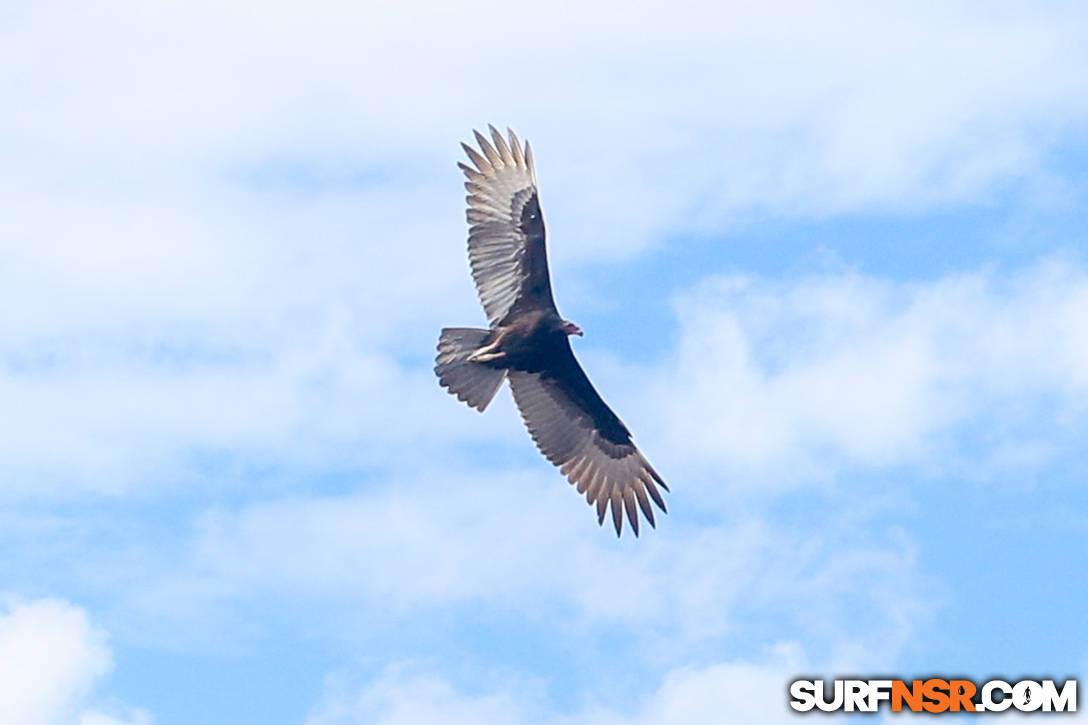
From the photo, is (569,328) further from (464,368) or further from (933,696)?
(933,696)

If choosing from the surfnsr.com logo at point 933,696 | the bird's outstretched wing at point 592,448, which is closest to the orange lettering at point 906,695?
the surfnsr.com logo at point 933,696

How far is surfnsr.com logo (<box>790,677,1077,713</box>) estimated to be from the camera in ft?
65.6

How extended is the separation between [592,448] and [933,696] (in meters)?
7.64

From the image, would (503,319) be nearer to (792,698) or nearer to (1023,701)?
(792,698)

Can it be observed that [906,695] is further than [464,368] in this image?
No

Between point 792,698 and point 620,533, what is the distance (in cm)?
608

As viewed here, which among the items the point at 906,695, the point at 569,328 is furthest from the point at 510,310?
the point at 906,695

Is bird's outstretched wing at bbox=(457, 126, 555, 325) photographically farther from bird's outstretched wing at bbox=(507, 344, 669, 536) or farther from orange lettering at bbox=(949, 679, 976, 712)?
orange lettering at bbox=(949, 679, 976, 712)

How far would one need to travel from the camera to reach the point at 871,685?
2061 cm

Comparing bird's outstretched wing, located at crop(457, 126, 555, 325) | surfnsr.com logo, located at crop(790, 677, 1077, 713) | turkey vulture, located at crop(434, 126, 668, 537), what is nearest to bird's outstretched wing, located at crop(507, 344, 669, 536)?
turkey vulture, located at crop(434, 126, 668, 537)

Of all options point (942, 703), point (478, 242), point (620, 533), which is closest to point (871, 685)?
point (942, 703)

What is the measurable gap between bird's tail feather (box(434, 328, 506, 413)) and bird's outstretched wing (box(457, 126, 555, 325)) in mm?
415

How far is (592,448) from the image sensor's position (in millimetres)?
26594

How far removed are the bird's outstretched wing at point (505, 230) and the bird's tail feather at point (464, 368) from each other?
42 cm
